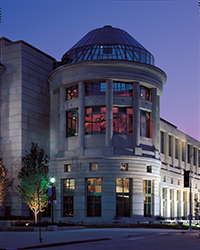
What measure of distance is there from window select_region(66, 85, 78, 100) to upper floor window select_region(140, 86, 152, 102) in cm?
912

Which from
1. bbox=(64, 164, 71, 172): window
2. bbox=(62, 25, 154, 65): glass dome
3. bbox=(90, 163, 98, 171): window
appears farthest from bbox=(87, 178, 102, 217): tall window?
bbox=(62, 25, 154, 65): glass dome

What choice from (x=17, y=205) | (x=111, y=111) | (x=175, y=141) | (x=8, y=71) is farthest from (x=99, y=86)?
(x=175, y=141)

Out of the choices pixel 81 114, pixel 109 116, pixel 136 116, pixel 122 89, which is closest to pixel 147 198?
pixel 136 116

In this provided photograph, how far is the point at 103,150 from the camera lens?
5022 cm

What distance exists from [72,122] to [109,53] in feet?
35.6

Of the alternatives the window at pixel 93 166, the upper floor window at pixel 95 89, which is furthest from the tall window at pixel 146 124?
the window at pixel 93 166

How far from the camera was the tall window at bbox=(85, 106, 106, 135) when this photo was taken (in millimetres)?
51250

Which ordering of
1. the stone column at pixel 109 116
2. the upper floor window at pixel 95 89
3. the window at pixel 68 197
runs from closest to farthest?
the stone column at pixel 109 116, the window at pixel 68 197, the upper floor window at pixel 95 89

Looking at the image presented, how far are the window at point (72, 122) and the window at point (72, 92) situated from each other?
6.63ft

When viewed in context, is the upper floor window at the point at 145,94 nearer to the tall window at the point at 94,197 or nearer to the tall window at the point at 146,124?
the tall window at the point at 146,124

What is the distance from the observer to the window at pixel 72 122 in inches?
2085

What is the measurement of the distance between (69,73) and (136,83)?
927cm

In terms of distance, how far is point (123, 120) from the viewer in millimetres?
52031

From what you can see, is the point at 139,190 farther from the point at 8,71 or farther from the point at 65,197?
the point at 8,71
